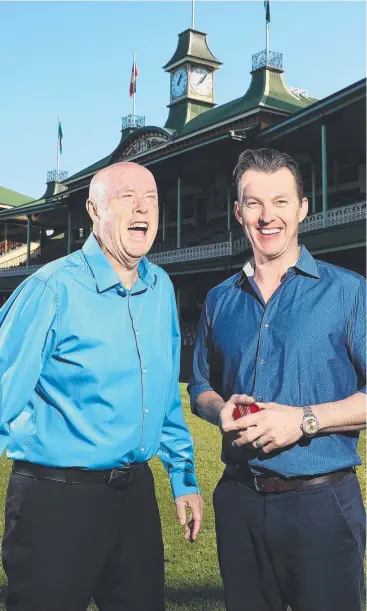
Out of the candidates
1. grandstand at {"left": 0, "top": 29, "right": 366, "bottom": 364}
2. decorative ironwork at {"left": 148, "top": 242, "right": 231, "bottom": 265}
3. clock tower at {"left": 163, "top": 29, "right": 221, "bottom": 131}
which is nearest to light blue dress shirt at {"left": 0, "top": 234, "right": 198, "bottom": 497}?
grandstand at {"left": 0, "top": 29, "right": 366, "bottom": 364}

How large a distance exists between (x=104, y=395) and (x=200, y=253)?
2108cm

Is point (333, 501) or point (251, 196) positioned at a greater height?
point (251, 196)

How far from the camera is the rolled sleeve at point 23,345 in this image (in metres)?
2.56

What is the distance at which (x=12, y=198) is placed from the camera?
46.2 meters

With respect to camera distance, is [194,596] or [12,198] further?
[12,198]

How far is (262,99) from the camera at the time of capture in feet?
78.6

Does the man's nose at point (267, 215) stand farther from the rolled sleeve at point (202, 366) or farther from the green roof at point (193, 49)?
the green roof at point (193, 49)

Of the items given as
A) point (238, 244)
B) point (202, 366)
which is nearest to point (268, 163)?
point (202, 366)

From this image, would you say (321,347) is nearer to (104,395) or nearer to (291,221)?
(291,221)

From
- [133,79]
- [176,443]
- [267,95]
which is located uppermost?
[133,79]

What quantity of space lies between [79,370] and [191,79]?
3408cm

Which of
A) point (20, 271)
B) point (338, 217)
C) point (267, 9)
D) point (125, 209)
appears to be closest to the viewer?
point (125, 209)

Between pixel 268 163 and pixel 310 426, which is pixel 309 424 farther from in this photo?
pixel 268 163

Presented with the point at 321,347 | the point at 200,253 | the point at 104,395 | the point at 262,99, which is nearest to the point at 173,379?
the point at 104,395
